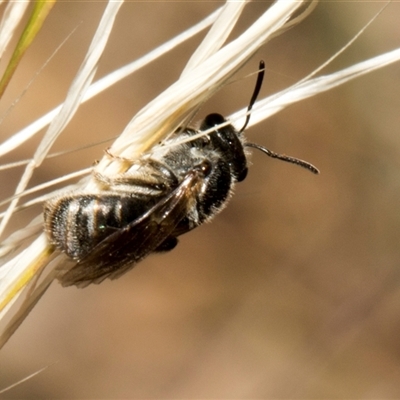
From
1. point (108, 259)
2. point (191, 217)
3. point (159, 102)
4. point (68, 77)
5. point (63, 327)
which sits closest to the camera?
point (159, 102)

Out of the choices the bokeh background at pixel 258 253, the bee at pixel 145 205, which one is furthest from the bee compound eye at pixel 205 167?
the bokeh background at pixel 258 253

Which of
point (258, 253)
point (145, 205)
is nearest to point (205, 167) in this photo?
point (145, 205)

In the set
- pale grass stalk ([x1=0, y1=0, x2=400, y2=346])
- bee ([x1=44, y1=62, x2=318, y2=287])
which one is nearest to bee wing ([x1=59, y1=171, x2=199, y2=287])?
bee ([x1=44, y1=62, x2=318, y2=287])

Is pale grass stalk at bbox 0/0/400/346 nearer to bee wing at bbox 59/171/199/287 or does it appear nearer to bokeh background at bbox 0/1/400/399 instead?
bee wing at bbox 59/171/199/287

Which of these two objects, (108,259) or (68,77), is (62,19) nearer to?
(68,77)

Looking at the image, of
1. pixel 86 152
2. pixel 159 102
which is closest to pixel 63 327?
pixel 86 152

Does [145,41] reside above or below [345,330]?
above
